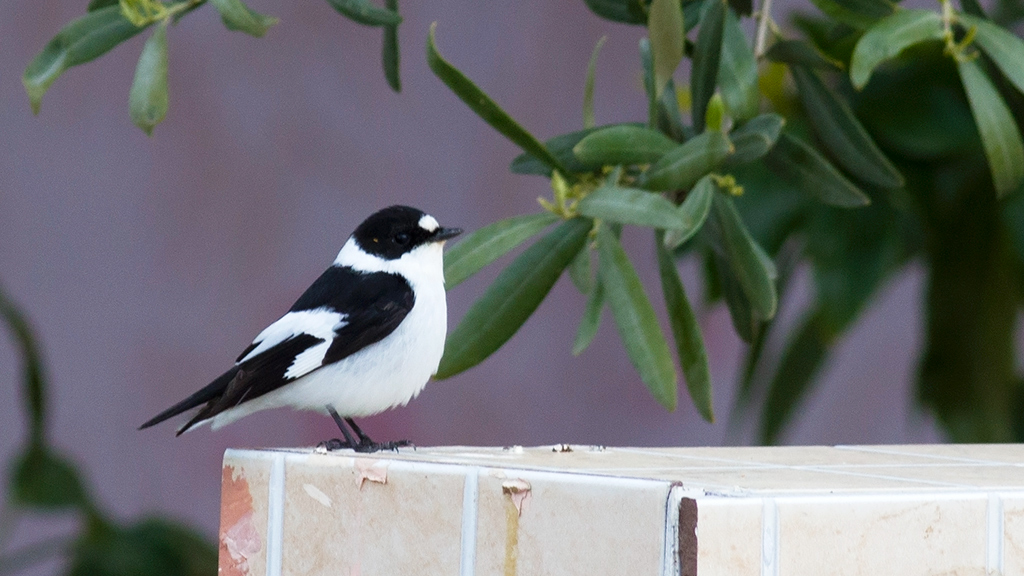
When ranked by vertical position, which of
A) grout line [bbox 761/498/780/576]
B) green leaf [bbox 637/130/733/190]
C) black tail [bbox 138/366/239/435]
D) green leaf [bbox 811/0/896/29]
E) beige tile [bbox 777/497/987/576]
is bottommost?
beige tile [bbox 777/497/987/576]

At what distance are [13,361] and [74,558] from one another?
0.64 m

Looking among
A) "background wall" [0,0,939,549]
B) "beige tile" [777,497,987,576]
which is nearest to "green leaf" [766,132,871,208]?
"beige tile" [777,497,987,576]

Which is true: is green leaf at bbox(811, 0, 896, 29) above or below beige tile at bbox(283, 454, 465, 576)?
above

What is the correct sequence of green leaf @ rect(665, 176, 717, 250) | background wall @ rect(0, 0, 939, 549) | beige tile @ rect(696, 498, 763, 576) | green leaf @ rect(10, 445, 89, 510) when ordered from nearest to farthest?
beige tile @ rect(696, 498, 763, 576), green leaf @ rect(665, 176, 717, 250), green leaf @ rect(10, 445, 89, 510), background wall @ rect(0, 0, 939, 549)

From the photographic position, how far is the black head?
1314mm

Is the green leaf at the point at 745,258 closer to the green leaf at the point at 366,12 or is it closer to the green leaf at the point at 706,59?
the green leaf at the point at 706,59

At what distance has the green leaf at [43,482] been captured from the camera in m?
2.48

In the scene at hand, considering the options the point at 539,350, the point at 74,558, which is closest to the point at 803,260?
the point at 539,350

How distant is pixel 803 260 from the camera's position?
255 centimetres

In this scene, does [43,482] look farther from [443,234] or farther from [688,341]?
[688,341]

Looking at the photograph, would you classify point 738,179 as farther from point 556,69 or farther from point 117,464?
point 117,464

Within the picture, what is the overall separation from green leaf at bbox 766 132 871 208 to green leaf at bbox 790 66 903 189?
0.10 metres

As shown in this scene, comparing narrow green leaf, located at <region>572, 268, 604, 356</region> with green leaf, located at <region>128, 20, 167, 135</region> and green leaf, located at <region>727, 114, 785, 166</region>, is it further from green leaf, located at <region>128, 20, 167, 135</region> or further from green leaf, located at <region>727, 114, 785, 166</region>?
green leaf, located at <region>128, 20, 167, 135</region>

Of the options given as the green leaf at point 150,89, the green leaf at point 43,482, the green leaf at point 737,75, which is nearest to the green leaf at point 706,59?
the green leaf at point 737,75
